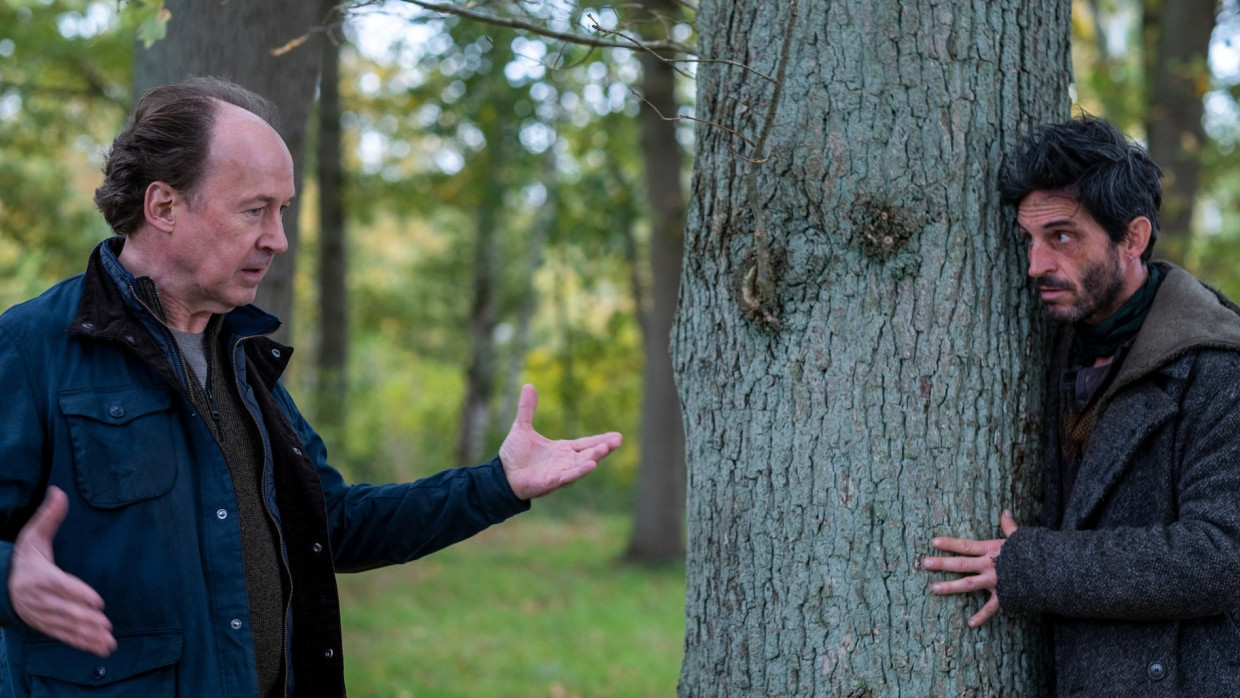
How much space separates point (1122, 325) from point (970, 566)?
2.29ft

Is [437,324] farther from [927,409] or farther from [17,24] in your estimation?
[927,409]

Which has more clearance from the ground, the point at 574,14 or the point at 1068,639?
the point at 574,14

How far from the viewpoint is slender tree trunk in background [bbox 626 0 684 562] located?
1109cm

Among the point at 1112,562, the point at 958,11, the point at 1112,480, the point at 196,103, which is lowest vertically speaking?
the point at 1112,562

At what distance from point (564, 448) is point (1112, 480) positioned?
1.33 meters

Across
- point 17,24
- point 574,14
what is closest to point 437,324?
point 17,24

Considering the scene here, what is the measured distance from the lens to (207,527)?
2160mm

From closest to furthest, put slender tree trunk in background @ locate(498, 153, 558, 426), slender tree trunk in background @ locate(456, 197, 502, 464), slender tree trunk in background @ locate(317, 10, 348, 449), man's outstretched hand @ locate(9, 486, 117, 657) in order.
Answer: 1. man's outstretched hand @ locate(9, 486, 117, 657)
2. slender tree trunk in background @ locate(317, 10, 348, 449)
3. slender tree trunk in background @ locate(498, 153, 558, 426)
4. slender tree trunk in background @ locate(456, 197, 502, 464)

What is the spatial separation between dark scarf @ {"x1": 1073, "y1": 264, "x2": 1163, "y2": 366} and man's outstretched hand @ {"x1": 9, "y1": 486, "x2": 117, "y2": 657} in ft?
7.38

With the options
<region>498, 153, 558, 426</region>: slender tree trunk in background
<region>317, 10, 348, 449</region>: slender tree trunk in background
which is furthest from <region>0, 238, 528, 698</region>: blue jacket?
<region>498, 153, 558, 426</region>: slender tree trunk in background

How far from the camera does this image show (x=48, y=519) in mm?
1852

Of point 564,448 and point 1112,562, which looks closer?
point 1112,562

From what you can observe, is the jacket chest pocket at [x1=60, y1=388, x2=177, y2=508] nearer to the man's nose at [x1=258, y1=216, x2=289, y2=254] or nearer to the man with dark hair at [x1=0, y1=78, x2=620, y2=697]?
the man with dark hair at [x1=0, y1=78, x2=620, y2=697]

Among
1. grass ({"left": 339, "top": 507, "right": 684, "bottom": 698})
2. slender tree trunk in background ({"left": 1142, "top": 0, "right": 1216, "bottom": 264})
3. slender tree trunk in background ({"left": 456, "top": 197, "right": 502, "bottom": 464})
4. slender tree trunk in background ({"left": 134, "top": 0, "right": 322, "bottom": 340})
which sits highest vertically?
slender tree trunk in background ({"left": 1142, "top": 0, "right": 1216, "bottom": 264})
